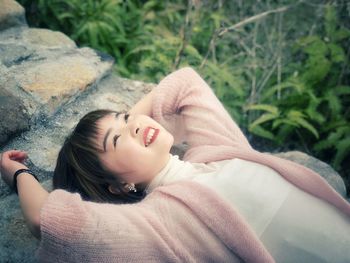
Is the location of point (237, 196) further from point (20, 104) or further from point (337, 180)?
point (20, 104)

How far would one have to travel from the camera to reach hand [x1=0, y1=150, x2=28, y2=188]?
2.47 m

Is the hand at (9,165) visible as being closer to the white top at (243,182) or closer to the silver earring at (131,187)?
the silver earring at (131,187)

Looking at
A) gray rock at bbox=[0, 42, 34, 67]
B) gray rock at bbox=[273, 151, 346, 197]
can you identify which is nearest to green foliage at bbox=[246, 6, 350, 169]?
gray rock at bbox=[273, 151, 346, 197]

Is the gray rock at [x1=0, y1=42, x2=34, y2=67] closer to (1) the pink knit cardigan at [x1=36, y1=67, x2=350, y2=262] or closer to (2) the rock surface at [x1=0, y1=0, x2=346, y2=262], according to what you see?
(2) the rock surface at [x1=0, y1=0, x2=346, y2=262]

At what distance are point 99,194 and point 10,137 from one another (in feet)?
2.65

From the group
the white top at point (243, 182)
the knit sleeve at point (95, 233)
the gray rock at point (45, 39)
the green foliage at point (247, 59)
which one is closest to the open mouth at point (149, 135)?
the white top at point (243, 182)

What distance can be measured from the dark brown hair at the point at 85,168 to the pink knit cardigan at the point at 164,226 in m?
0.30

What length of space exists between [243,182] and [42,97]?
162cm

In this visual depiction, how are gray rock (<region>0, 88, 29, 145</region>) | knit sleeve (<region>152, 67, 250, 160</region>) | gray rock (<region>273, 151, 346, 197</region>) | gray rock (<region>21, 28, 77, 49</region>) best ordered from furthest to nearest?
gray rock (<region>21, 28, 77, 49</region>) → gray rock (<region>273, 151, 346, 197</region>) → knit sleeve (<region>152, 67, 250, 160</region>) → gray rock (<region>0, 88, 29, 145</region>)

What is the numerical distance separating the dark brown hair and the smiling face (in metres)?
0.04

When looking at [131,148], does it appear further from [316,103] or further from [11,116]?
[316,103]

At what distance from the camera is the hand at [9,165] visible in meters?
2.47

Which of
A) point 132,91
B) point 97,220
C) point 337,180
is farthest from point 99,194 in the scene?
point 337,180

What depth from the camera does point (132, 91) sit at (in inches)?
144
